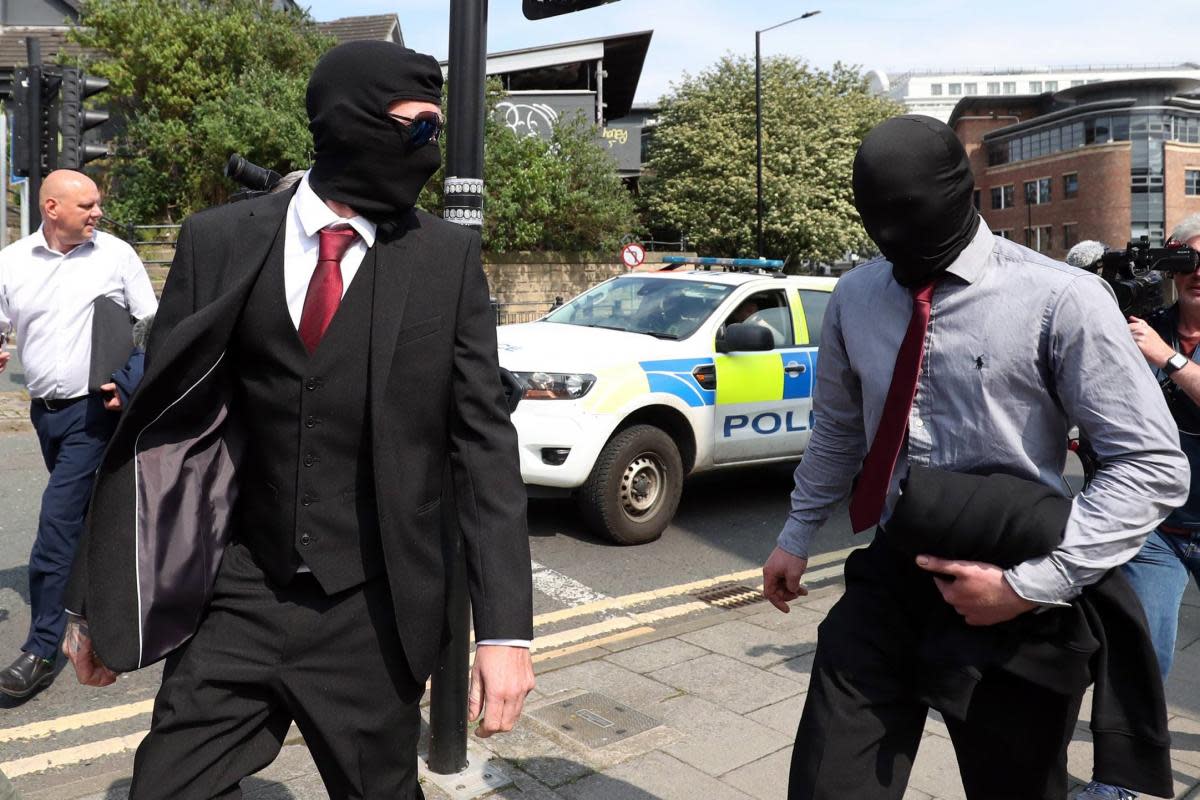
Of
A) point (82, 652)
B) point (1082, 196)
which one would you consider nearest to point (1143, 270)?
point (82, 652)

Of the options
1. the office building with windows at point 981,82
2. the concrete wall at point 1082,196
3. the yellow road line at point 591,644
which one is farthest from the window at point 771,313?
the office building with windows at point 981,82

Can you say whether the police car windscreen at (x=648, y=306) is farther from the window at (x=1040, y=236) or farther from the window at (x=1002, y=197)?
the window at (x=1002, y=197)

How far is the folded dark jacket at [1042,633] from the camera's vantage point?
211cm

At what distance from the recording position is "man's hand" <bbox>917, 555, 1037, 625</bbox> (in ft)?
6.85

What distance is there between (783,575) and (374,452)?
114 cm

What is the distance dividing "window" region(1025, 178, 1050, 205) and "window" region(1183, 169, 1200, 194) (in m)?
8.52

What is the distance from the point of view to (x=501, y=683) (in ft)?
6.74

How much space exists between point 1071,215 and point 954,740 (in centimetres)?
7951

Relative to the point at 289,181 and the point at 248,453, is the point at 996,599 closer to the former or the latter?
the point at 248,453

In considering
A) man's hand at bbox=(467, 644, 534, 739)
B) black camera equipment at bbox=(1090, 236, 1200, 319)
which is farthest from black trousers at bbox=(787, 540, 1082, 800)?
black camera equipment at bbox=(1090, 236, 1200, 319)

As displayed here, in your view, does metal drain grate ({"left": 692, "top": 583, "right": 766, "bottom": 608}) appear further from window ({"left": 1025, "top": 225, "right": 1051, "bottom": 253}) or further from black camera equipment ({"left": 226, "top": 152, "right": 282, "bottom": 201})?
window ({"left": 1025, "top": 225, "right": 1051, "bottom": 253})

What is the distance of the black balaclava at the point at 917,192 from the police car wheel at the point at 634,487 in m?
4.84

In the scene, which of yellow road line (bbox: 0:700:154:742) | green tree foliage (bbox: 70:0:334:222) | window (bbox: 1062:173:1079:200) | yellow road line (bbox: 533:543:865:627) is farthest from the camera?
window (bbox: 1062:173:1079:200)

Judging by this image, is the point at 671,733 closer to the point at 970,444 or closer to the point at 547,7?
the point at 970,444
